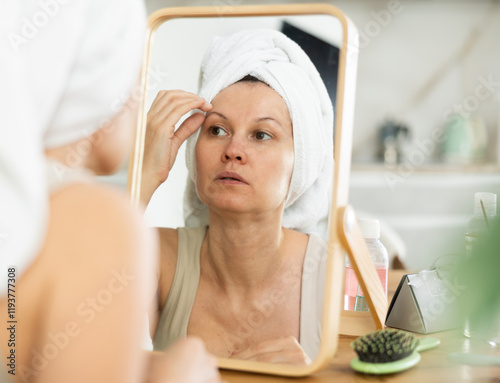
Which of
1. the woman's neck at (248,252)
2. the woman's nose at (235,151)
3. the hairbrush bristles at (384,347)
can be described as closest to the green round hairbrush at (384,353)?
the hairbrush bristles at (384,347)

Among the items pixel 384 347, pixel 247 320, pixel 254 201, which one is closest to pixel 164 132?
pixel 254 201

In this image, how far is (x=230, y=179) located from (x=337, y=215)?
13cm

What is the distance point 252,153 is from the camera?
66cm

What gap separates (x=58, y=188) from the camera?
13.7 inches

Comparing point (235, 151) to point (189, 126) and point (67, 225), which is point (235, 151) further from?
point (67, 225)

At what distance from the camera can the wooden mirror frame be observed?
0.62 metres

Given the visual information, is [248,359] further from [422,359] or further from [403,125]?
[403,125]

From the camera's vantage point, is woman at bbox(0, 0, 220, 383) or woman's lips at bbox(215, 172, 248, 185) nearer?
woman at bbox(0, 0, 220, 383)

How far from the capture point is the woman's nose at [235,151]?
0.66m

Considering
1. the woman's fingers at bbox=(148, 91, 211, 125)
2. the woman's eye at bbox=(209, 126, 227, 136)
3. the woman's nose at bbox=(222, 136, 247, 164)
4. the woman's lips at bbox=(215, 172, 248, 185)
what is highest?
the woman's fingers at bbox=(148, 91, 211, 125)

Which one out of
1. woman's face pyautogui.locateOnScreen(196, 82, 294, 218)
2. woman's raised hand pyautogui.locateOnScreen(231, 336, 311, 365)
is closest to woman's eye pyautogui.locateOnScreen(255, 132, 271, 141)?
woman's face pyautogui.locateOnScreen(196, 82, 294, 218)

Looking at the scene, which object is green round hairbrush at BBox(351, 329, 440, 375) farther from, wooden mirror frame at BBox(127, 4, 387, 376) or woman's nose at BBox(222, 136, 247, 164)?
woman's nose at BBox(222, 136, 247, 164)

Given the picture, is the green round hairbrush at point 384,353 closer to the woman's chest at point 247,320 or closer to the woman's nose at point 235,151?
the woman's chest at point 247,320

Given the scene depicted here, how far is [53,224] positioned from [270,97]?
396mm
